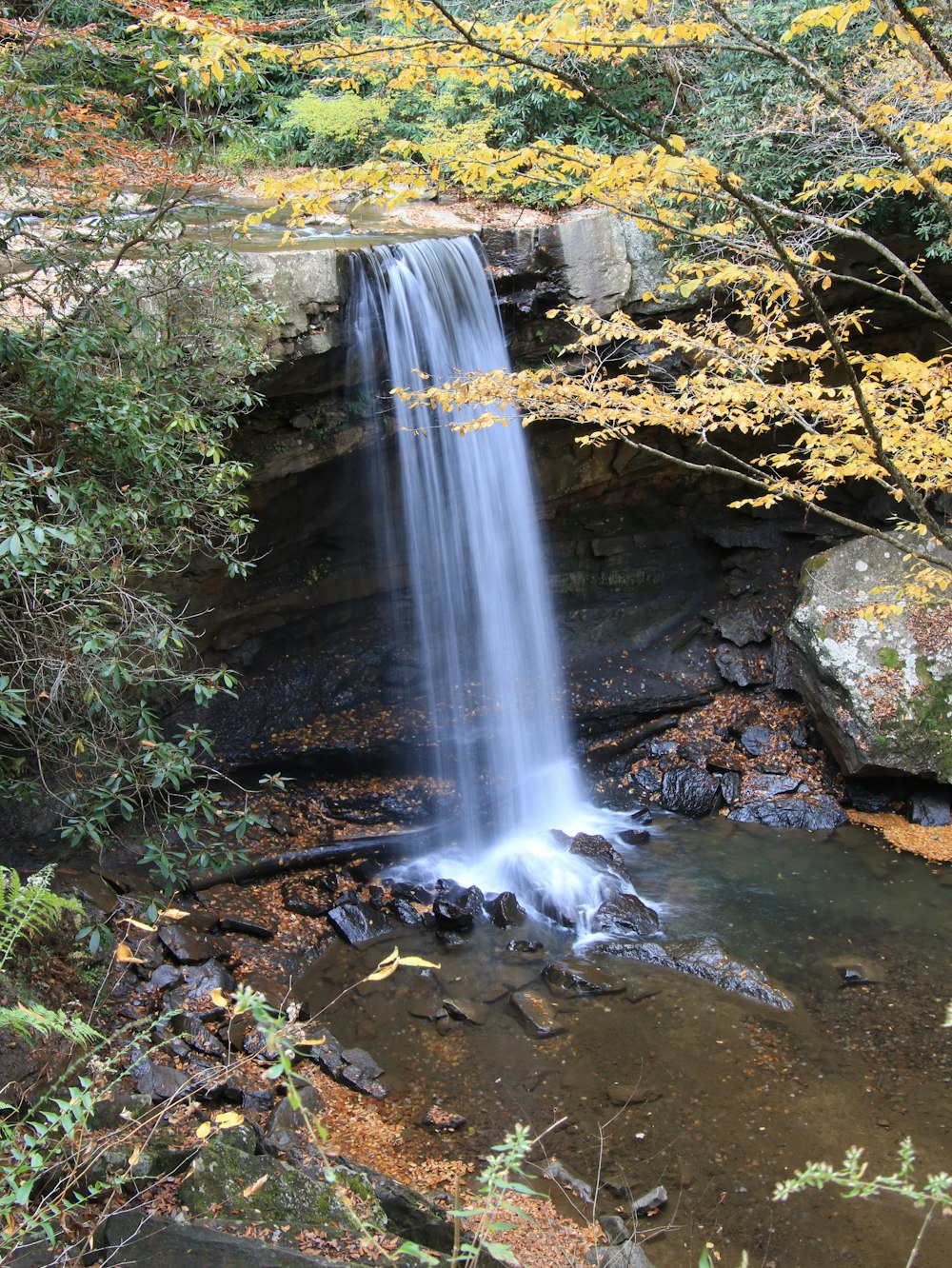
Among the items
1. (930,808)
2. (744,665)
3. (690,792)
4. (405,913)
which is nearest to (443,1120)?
(405,913)

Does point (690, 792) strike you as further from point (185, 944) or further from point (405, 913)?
point (185, 944)

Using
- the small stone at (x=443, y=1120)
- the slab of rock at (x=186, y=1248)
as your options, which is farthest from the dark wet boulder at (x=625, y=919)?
the slab of rock at (x=186, y=1248)

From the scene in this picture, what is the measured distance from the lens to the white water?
832cm

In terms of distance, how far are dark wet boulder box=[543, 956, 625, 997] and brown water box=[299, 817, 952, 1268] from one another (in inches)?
3.7

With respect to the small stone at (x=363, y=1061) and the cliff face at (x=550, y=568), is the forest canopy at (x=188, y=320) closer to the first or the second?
the cliff face at (x=550, y=568)

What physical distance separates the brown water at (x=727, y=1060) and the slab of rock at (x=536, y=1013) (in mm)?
69

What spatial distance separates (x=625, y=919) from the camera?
293 inches

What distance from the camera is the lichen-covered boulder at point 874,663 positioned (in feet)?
29.6

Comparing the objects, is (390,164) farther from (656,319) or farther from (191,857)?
(656,319)

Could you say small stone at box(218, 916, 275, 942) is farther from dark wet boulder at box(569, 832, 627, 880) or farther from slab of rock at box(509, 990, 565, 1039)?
dark wet boulder at box(569, 832, 627, 880)

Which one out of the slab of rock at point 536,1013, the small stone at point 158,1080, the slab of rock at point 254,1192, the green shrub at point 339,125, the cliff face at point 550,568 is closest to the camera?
the slab of rock at point 254,1192

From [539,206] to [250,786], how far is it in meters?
7.53

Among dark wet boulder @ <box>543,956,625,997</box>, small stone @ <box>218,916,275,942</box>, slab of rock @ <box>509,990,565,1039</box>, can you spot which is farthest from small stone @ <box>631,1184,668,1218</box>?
small stone @ <box>218,916,275,942</box>

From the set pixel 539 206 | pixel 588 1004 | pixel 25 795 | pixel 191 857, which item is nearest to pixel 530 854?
pixel 588 1004
